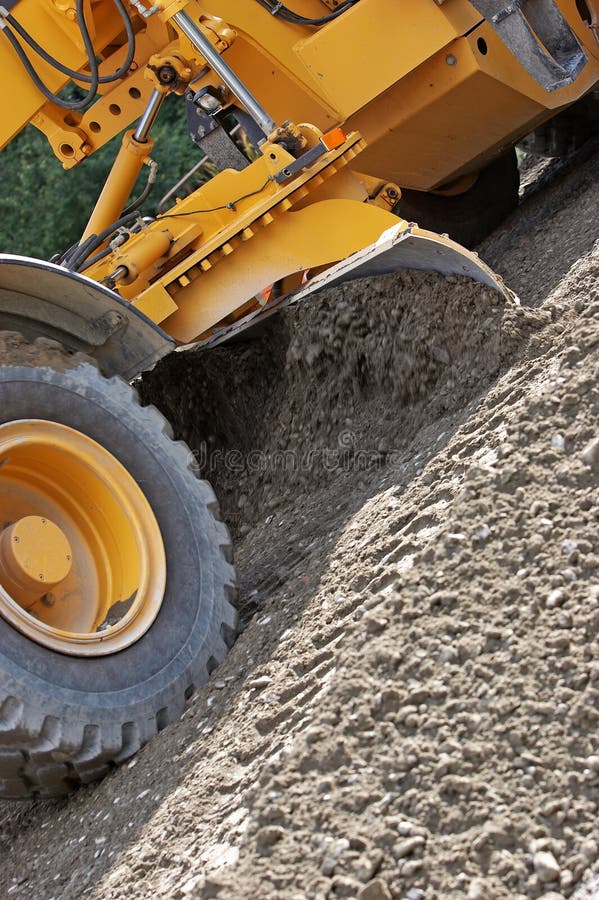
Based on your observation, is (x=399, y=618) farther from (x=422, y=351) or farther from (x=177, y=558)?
(x=422, y=351)

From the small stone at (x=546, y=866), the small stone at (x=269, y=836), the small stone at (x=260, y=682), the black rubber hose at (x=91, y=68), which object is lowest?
the small stone at (x=546, y=866)

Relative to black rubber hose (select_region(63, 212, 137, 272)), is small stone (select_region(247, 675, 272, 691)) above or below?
below

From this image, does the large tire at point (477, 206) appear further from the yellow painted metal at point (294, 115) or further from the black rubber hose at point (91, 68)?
the black rubber hose at point (91, 68)

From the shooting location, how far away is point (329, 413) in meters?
4.47

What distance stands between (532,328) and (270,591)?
1.24 m

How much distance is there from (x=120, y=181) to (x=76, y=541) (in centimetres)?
225

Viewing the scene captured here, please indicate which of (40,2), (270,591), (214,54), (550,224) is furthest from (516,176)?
(270,591)

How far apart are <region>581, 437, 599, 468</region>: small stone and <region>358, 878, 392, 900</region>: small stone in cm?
122

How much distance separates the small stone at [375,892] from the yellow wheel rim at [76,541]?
1312 millimetres

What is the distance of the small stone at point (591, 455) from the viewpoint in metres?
2.88

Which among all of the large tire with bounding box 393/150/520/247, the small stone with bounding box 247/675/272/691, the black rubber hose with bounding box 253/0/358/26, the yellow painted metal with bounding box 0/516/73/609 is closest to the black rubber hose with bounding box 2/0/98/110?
the black rubber hose with bounding box 253/0/358/26

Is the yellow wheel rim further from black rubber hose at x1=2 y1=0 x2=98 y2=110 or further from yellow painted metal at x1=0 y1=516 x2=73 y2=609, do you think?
black rubber hose at x1=2 y1=0 x2=98 y2=110

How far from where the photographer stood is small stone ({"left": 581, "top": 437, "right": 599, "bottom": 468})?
2885 millimetres

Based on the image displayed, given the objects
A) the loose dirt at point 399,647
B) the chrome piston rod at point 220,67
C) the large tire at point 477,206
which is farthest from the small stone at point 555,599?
the large tire at point 477,206
